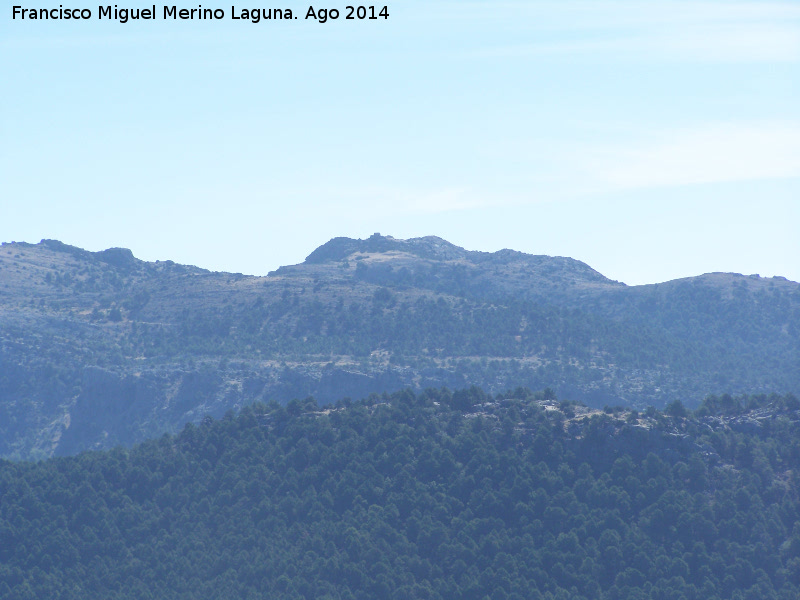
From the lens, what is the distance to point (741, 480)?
84938 mm

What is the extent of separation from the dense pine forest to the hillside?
53042 millimetres

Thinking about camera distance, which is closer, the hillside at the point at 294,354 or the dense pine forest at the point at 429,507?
the dense pine forest at the point at 429,507

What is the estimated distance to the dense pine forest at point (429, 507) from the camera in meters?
75.7

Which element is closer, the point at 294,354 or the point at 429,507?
the point at 429,507

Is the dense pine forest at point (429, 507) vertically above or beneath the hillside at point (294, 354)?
beneath

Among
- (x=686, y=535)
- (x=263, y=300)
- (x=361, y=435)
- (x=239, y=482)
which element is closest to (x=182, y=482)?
(x=239, y=482)

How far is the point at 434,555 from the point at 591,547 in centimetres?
1008

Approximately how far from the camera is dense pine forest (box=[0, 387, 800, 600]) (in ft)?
248

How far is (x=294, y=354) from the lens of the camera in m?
162

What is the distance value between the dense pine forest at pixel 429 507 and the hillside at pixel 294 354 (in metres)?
53.0

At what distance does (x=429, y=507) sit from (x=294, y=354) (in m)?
80.1

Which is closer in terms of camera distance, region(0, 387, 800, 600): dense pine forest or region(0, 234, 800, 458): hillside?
region(0, 387, 800, 600): dense pine forest

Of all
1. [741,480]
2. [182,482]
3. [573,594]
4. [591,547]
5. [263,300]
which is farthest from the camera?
[263,300]

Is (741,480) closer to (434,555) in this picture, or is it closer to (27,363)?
(434,555)
